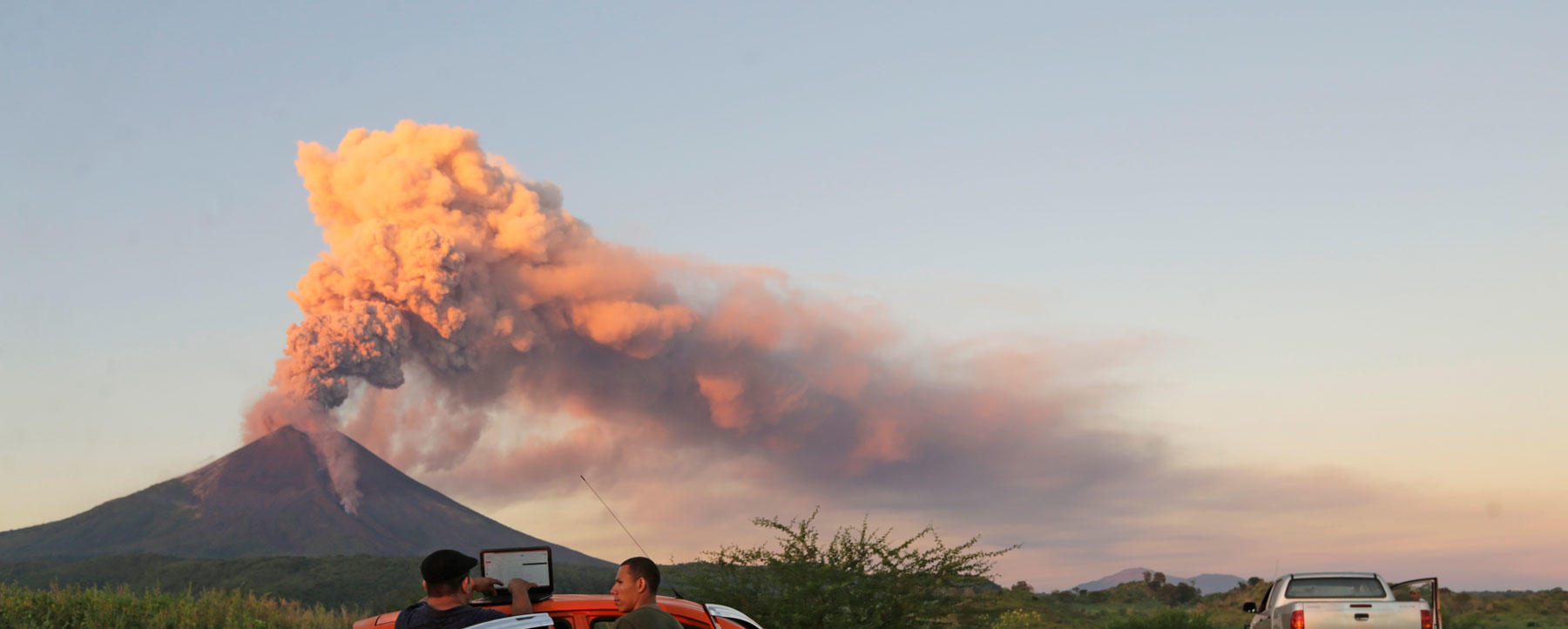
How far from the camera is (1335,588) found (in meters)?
17.5

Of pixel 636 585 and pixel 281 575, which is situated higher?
pixel 636 585

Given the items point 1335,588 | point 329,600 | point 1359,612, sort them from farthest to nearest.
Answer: point 329,600, point 1335,588, point 1359,612

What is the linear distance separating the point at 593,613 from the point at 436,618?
6.20 feet

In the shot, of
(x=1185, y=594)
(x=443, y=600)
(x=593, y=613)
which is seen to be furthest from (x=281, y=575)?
(x=443, y=600)

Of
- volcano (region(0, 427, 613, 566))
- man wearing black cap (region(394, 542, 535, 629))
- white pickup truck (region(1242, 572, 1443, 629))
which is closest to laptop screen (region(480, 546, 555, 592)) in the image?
man wearing black cap (region(394, 542, 535, 629))

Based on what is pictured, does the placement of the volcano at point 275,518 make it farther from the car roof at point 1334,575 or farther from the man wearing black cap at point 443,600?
the man wearing black cap at point 443,600

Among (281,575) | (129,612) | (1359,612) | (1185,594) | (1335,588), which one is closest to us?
(1359,612)

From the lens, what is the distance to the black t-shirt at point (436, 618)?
20.5 feet

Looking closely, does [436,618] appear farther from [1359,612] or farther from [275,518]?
[275,518]

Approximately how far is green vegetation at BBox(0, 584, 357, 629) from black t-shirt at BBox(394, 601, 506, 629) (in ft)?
44.3

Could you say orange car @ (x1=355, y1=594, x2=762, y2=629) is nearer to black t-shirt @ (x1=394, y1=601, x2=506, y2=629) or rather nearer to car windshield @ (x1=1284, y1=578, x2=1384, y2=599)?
black t-shirt @ (x1=394, y1=601, x2=506, y2=629)

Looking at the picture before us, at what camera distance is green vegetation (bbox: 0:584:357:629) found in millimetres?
17875

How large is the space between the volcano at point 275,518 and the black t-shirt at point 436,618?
11918 centimetres

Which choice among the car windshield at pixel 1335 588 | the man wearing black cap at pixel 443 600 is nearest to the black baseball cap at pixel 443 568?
the man wearing black cap at pixel 443 600
